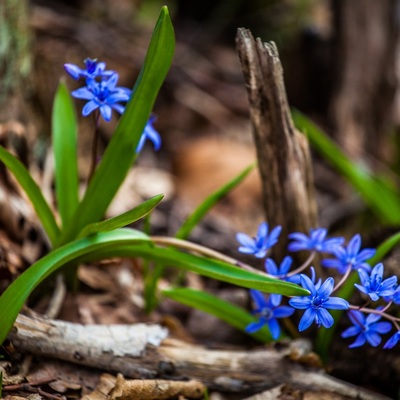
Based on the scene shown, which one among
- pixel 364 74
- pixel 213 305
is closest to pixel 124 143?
pixel 213 305

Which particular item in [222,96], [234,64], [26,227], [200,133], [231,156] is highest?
[234,64]

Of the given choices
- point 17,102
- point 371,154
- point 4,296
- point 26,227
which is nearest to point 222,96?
point 371,154

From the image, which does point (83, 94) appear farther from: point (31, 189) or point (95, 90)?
point (31, 189)

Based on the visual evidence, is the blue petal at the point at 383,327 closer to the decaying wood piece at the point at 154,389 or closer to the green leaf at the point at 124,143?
the decaying wood piece at the point at 154,389

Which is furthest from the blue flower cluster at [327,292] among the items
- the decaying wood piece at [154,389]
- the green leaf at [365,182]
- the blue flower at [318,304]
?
the green leaf at [365,182]

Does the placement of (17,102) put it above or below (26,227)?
above

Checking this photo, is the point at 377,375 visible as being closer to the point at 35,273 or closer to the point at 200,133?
the point at 35,273

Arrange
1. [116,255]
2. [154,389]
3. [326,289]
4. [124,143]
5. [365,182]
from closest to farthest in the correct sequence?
[326,289] < [154,389] < [124,143] < [116,255] < [365,182]
